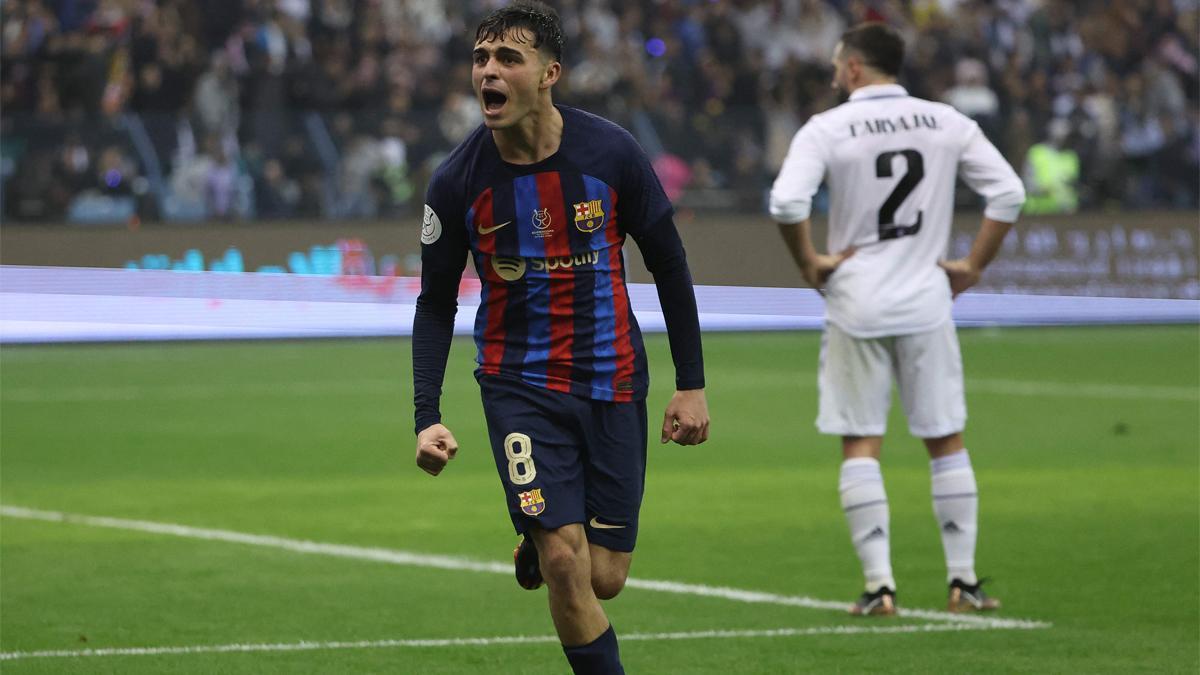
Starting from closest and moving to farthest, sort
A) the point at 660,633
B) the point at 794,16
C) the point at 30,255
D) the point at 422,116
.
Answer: the point at 660,633 < the point at 30,255 < the point at 422,116 < the point at 794,16

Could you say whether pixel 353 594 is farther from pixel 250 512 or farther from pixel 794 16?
pixel 794 16

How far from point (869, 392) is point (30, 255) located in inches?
624

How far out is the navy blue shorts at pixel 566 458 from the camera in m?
5.14

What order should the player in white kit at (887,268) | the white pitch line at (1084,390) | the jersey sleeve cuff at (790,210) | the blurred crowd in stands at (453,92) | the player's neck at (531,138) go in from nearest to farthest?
1. the player's neck at (531,138)
2. the jersey sleeve cuff at (790,210)
3. the player in white kit at (887,268)
4. the white pitch line at (1084,390)
5. the blurred crowd in stands at (453,92)

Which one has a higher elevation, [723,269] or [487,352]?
[487,352]

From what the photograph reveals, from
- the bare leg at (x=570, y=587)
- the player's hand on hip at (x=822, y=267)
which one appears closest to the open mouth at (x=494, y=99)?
the bare leg at (x=570, y=587)

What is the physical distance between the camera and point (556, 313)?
17.4ft

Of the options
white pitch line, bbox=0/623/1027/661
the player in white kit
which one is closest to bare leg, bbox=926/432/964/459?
the player in white kit

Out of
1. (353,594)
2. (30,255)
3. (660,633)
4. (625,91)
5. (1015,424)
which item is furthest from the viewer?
(625,91)

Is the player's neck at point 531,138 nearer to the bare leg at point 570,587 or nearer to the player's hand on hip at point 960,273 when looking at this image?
the bare leg at point 570,587

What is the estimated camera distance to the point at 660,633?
7.23 meters

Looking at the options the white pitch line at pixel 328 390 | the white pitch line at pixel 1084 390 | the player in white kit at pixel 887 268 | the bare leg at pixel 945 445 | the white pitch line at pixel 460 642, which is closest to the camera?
the white pitch line at pixel 460 642

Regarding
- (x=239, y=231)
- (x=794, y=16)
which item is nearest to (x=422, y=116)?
(x=239, y=231)

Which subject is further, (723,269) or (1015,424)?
(723,269)
